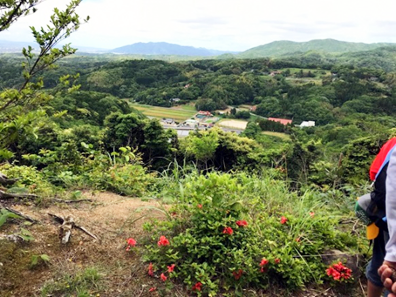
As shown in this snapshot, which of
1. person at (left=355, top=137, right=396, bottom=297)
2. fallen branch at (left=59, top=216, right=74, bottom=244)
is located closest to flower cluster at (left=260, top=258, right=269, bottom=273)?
person at (left=355, top=137, right=396, bottom=297)

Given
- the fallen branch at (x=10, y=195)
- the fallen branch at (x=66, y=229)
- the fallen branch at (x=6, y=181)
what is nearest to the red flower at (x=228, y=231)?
the fallen branch at (x=66, y=229)

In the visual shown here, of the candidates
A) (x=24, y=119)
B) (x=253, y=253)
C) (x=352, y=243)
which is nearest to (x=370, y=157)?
(x=352, y=243)

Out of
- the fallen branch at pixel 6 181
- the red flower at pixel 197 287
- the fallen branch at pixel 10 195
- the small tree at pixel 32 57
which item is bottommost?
the red flower at pixel 197 287

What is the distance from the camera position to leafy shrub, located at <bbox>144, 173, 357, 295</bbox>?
1840 mm

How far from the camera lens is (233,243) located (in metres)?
1.95

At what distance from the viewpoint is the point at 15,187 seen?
2.78 m

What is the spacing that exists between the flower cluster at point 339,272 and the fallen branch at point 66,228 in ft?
5.35

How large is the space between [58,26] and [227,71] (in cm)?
7272

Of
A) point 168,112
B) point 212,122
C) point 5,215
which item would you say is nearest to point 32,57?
point 5,215

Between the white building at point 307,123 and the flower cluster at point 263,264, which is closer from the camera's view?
the flower cluster at point 263,264

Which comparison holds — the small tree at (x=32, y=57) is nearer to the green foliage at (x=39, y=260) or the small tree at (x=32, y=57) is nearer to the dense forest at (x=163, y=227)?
the dense forest at (x=163, y=227)

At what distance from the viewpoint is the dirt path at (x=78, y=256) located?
1703 mm

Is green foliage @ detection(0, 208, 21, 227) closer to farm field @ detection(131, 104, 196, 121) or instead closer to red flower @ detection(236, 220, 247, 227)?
red flower @ detection(236, 220, 247, 227)

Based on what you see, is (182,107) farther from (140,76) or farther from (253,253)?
(253,253)
